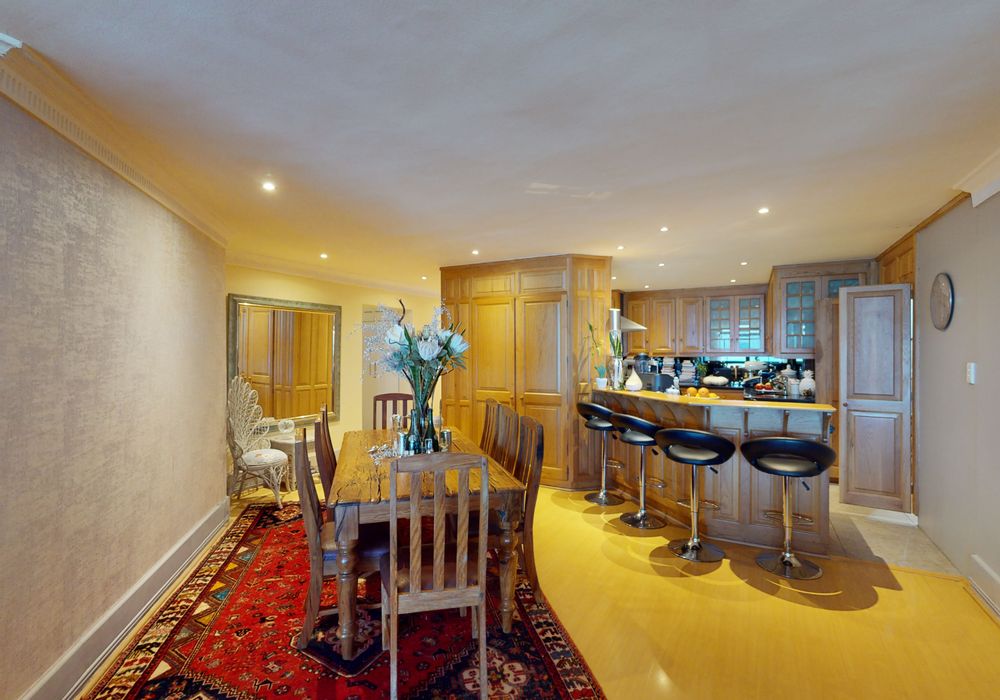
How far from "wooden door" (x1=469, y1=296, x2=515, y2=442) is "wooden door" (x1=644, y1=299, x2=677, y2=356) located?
3.60 metres

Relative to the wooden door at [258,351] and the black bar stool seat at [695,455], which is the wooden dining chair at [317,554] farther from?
the wooden door at [258,351]

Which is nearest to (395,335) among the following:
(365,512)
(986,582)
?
(365,512)

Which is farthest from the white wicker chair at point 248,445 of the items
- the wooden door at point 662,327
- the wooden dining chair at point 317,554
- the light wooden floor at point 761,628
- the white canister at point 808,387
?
the white canister at point 808,387

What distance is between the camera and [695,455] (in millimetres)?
3121

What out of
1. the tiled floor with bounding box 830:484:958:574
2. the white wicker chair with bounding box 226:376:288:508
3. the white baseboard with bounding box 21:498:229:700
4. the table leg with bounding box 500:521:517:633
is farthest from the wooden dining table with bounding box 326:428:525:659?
the tiled floor with bounding box 830:484:958:574

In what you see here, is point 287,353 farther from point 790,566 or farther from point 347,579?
point 790,566

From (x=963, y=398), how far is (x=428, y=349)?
3.50m

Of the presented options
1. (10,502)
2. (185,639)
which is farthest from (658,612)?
(10,502)

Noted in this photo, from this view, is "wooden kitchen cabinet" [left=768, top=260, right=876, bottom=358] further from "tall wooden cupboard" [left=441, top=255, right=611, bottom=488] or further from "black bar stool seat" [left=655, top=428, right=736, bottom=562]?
"black bar stool seat" [left=655, top=428, right=736, bottom=562]

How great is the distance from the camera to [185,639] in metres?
2.28

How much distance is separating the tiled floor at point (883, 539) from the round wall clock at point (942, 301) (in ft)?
5.39

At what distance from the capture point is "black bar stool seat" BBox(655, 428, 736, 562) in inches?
120

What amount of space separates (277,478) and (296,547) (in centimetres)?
116

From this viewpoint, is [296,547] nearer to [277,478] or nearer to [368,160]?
[277,478]
